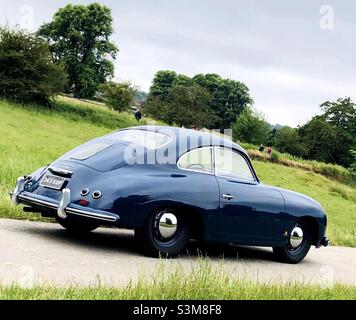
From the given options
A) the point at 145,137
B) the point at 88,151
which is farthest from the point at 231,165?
the point at 88,151

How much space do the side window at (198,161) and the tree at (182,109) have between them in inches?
2118

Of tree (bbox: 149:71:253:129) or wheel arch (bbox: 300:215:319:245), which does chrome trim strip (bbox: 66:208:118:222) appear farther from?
tree (bbox: 149:71:253:129)

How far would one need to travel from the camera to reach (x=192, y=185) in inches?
266

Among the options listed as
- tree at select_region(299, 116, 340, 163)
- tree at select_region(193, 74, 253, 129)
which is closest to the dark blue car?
tree at select_region(299, 116, 340, 163)

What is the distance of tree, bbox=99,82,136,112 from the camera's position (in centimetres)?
5497

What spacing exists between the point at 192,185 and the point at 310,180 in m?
41.4

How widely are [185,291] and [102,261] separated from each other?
5.42 feet

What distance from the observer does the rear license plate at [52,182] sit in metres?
6.55

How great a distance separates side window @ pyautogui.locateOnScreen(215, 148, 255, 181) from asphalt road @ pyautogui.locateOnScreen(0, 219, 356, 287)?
1010 mm

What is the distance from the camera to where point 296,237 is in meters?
8.11

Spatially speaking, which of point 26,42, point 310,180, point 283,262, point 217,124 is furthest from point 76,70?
point 283,262

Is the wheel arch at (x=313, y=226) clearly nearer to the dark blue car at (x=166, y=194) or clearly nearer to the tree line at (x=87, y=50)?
the dark blue car at (x=166, y=194)

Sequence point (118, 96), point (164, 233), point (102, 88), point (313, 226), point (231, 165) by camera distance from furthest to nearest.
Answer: point (102, 88) → point (118, 96) → point (313, 226) → point (231, 165) → point (164, 233)

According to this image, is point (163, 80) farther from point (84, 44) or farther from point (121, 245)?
point (121, 245)
